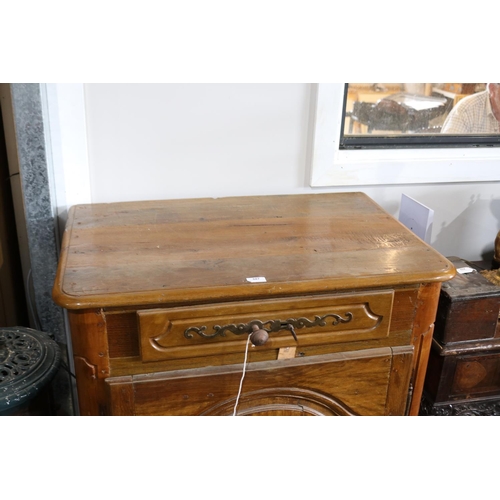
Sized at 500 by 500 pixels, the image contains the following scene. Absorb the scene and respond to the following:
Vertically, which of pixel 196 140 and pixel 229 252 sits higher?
pixel 196 140

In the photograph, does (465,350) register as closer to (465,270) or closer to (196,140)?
(465,270)

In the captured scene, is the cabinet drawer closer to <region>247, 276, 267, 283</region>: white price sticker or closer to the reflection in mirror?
<region>247, 276, 267, 283</region>: white price sticker

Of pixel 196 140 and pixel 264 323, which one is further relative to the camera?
pixel 196 140

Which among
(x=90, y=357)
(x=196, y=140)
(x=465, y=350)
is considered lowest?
(x=465, y=350)

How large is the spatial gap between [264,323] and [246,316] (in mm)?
42

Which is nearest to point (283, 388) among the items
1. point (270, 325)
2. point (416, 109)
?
point (270, 325)

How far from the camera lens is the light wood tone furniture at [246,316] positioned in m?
1.13

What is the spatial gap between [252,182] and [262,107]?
0.22 metres

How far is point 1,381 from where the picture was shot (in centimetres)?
124

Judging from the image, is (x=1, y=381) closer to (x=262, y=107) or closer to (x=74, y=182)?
(x=74, y=182)

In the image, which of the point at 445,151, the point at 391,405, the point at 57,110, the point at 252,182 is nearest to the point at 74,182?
the point at 57,110

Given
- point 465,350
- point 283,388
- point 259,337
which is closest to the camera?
point 259,337

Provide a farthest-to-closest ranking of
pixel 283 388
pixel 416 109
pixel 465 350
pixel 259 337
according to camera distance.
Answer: pixel 416 109 → pixel 465 350 → pixel 283 388 → pixel 259 337

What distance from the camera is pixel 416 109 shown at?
70.6 inches
